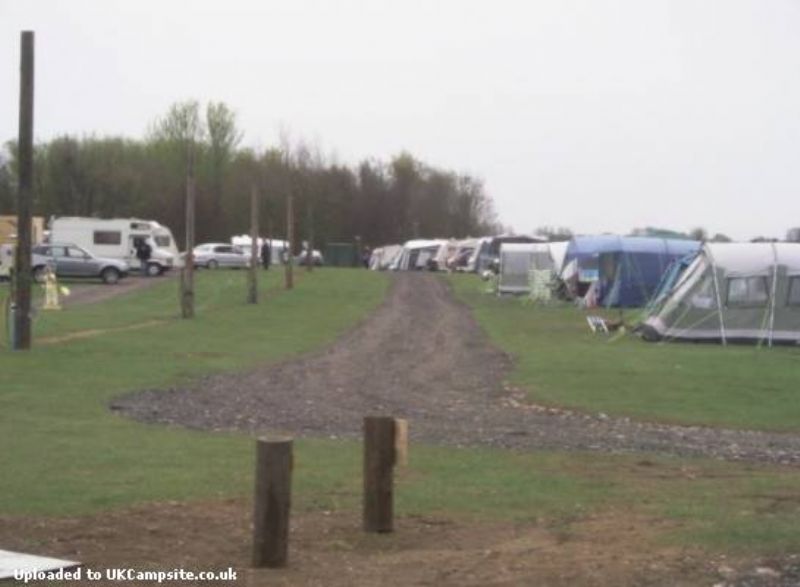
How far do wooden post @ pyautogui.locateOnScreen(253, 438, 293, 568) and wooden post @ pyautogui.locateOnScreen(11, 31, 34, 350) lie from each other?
18.9 m

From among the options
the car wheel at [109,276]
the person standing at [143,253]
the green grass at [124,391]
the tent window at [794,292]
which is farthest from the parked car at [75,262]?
the tent window at [794,292]

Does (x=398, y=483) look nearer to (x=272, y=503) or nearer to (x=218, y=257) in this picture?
(x=272, y=503)

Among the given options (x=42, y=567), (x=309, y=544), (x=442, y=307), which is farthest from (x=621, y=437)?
(x=442, y=307)

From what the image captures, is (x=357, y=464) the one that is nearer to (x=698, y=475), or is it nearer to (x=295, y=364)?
(x=698, y=475)

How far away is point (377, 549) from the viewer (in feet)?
29.4

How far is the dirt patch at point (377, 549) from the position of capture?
804 cm

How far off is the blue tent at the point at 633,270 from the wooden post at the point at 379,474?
1569 inches

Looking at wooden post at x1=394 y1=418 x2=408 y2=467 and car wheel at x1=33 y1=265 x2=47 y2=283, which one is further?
car wheel at x1=33 y1=265 x2=47 y2=283

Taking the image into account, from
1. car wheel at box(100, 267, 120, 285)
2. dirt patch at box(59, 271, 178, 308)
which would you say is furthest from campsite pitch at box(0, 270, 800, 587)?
car wheel at box(100, 267, 120, 285)

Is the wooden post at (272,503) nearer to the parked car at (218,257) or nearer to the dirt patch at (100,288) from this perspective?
the dirt patch at (100,288)

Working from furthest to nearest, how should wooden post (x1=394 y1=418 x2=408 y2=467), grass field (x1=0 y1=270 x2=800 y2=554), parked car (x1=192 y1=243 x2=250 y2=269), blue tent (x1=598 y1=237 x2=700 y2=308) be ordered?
1. parked car (x1=192 y1=243 x2=250 y2=269)
2. blue tent (x1=598 y1=237 x2=700 y2=308)
3. grass field (x1=0 y1=270 x2=800 y2=554)
4. wooden post (x1=394 y1=418 x2=408 y2=467)

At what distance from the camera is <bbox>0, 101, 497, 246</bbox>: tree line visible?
284 ft

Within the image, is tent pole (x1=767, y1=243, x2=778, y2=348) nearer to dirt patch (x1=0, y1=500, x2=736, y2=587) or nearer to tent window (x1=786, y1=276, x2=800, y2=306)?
tent window (x1=786, y1=276, x2=800, y2=306)

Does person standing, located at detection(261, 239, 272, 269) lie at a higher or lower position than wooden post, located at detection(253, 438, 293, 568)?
higher
